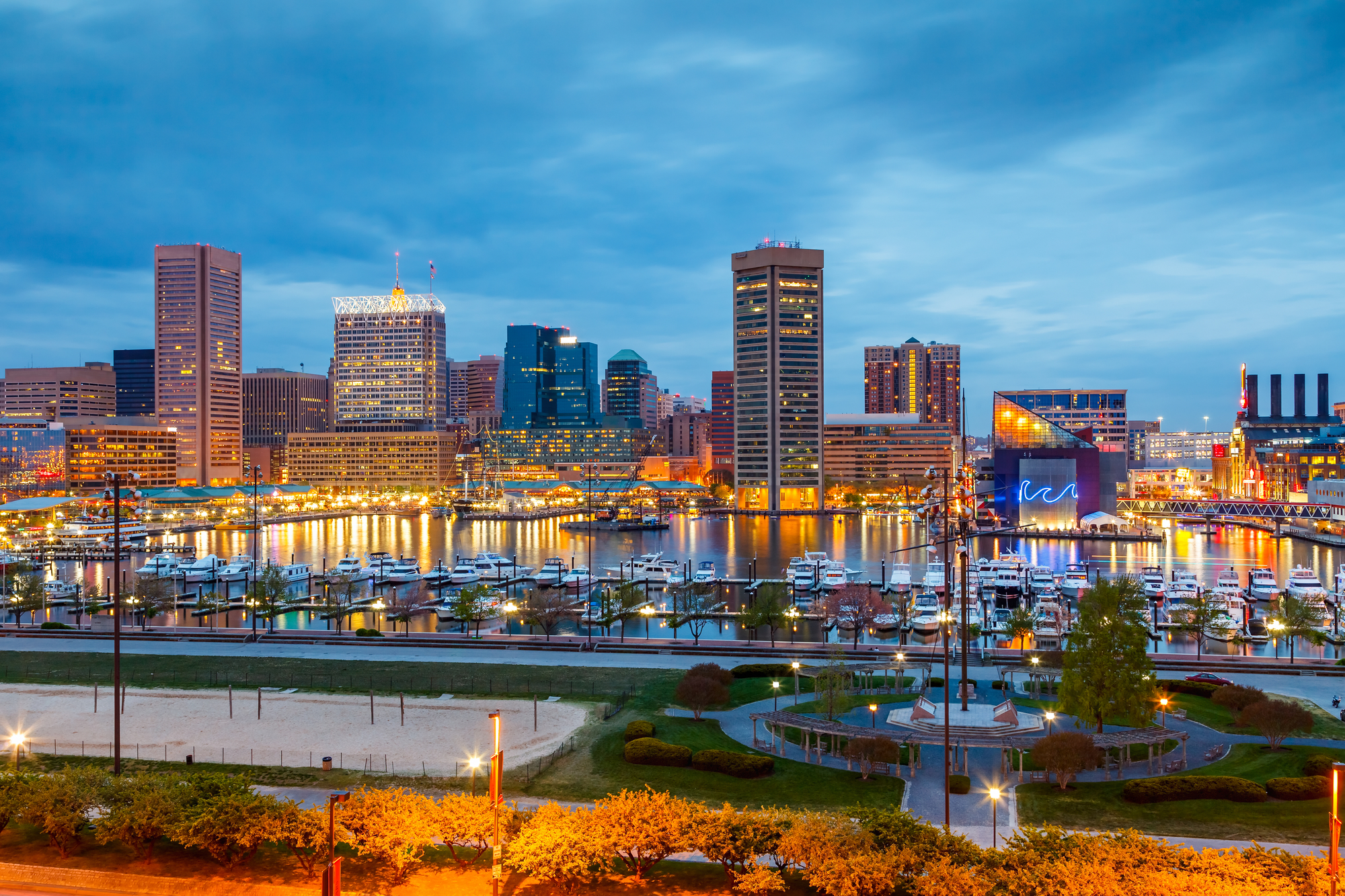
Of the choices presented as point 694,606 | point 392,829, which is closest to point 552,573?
point 694,606

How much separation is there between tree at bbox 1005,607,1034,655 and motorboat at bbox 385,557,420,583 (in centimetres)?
4281

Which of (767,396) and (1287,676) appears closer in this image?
(1287,676)

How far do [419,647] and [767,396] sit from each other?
127783 millimetres

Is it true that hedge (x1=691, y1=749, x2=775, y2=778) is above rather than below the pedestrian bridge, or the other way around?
below

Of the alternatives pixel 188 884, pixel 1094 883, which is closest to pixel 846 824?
pixel 1094 883

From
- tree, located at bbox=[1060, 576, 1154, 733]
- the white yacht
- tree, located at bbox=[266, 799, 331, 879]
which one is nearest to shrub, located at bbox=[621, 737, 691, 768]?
tree, located at bbox=[266, 799, 331, 879]

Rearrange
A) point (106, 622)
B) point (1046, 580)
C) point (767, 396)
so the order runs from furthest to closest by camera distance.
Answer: point (767, 396), point (1046, 580), point (106, 622)

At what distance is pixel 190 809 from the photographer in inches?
737

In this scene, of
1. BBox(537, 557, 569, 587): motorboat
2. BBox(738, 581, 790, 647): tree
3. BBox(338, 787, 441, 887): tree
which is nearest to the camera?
BBox(338, 787, 441, 887): tree

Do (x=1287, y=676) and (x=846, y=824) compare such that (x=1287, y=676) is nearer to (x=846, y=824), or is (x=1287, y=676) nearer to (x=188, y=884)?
(x=846, y=824)

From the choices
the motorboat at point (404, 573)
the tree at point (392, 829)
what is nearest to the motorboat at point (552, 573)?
the motorboat at point (404, 573)

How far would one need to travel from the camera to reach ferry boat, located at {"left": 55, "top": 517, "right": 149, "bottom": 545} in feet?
360

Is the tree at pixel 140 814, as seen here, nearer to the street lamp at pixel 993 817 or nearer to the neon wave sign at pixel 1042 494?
the street lamp at pixel 993 817

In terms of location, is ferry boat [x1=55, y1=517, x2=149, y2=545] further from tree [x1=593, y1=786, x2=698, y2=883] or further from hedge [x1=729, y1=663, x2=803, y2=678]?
tree [x1=593, y1=786, x2=698, y2=883]
